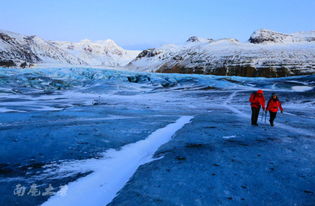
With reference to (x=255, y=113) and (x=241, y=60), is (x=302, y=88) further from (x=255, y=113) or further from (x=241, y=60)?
(x=241, y=60)

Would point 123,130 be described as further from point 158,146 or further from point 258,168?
point 258,168

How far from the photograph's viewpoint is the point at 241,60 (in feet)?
314

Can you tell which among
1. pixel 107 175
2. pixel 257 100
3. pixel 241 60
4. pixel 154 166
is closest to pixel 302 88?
pixel 257 100

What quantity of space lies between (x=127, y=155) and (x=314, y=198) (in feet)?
11.6

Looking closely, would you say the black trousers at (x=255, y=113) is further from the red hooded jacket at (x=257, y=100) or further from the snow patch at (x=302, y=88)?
the snow patch at (x=302, y=88)

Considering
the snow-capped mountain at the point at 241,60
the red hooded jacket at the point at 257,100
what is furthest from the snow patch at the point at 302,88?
the snow-capped mountain at the point at 241,60

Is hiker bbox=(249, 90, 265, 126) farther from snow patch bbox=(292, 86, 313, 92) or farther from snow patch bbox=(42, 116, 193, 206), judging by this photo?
snow patch bbox=(292, 86, 313, 92)

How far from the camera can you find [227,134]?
7.24m

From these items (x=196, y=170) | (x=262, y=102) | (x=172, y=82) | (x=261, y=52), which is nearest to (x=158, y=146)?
(x=196, y=170)

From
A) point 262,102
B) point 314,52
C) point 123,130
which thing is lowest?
point 123,130

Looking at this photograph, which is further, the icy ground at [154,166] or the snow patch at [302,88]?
the snow patch at [302,88]

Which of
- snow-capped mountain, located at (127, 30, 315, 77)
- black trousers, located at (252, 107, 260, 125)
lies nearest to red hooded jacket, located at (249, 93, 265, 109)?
black trousers, located at (252, 107, 260, 125)

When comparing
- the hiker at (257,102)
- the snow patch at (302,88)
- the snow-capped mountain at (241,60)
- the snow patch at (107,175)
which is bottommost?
the snow patch at (107,175)

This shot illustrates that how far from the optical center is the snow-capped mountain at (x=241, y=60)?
270ft
